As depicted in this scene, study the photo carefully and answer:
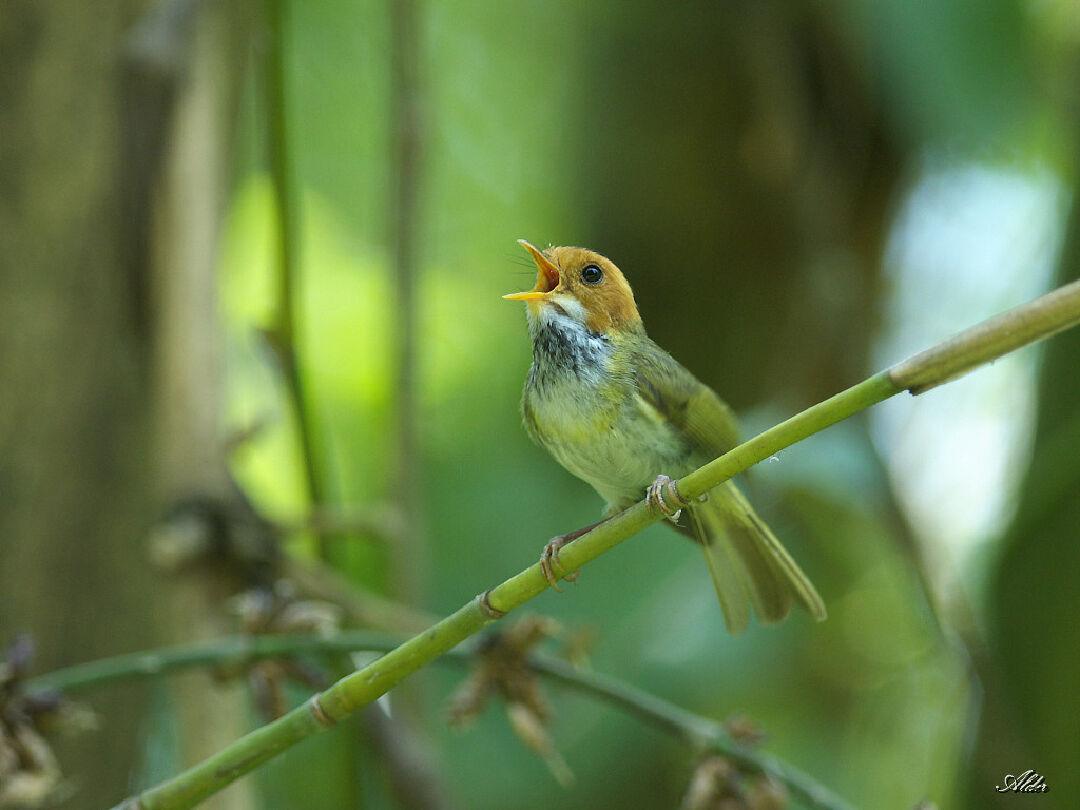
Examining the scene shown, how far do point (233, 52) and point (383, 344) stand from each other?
968mm

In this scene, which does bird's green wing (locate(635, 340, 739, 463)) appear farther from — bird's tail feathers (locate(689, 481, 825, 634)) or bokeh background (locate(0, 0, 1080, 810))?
bokeh background (locate(0, 0, 1080, 810))

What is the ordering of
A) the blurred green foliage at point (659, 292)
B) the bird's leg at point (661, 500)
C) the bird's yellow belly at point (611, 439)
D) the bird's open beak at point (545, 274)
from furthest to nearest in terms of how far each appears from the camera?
the blurred green foliage at point (659, 292) < the bird's yellow belly at point (611, 439) < the bird's open beak at point (545, 274) < the bird's leg at point (661, 500)

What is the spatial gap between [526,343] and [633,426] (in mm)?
1606

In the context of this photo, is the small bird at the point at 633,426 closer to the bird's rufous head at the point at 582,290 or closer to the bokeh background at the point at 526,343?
the bird's rufous head at the point at 582,290

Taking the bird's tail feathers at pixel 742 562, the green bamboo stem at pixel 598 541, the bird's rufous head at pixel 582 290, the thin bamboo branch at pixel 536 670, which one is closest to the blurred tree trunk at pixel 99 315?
the thin bamboo branch at pixel 536 670

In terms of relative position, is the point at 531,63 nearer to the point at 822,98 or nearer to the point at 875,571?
the point at 822,98

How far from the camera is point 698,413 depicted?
1501 mm

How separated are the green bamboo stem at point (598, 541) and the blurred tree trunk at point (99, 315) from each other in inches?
44.9

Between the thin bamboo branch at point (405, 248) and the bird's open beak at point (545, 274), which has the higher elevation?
the thin bamboo branch at point (405, 248)

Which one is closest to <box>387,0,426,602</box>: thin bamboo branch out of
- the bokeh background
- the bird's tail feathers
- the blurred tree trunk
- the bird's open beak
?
the bokeh background

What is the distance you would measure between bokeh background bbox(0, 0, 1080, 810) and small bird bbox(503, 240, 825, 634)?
0.18 m

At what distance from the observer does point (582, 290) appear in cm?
144

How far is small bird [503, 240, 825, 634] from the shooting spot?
1.53m

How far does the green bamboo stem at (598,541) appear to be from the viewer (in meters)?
0.80
